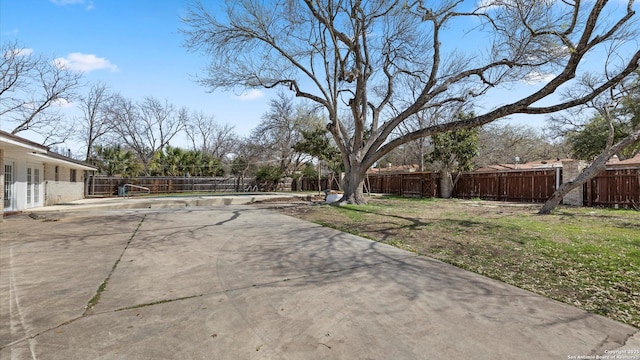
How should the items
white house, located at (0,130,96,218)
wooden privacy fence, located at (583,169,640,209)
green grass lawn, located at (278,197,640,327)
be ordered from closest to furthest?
green grass lawn, located at (278,197,640,327) → white house, located at (0,130,96,218) → wooden privacy fence, located at (583,169,640,209)

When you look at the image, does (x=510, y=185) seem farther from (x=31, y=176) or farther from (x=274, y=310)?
(x=31, y=176)

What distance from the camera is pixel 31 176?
12.5 m

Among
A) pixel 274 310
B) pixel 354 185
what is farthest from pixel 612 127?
pixel 274 310

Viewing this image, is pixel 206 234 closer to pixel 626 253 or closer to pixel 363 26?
pixel 626 253

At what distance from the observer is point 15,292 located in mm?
3311

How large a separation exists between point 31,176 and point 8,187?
6.66 ft

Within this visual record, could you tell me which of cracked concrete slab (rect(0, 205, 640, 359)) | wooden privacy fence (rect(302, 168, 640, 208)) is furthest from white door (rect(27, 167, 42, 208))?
wooden privacy fence (rect(302, 168, 640, 208))

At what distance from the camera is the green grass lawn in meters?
3.31

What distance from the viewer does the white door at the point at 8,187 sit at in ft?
34.7

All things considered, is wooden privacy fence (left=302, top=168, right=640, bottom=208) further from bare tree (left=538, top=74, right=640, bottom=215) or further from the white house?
the white house

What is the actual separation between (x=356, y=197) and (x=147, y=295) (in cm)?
992

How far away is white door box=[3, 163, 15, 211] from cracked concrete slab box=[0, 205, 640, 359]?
7594 millimetres

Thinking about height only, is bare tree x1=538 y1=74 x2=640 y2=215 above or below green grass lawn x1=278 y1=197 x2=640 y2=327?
above

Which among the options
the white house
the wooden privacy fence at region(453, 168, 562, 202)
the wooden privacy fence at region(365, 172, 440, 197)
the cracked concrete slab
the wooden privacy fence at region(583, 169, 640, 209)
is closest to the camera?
the cracked concrete slab
